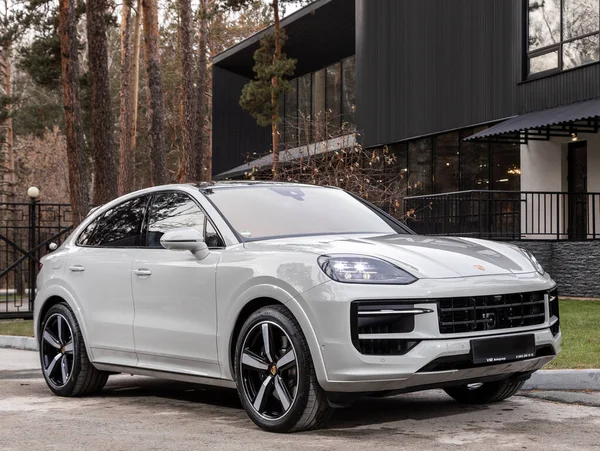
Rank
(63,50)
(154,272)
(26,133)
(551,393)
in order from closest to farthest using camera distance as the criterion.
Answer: (154,272), (551,393), (63,50), (26,133)

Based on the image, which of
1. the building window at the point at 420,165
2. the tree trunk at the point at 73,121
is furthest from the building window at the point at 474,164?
the tree trunk at the point at 73,121

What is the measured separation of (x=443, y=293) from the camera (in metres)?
6.15

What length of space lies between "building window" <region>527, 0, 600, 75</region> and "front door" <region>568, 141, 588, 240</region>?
6.54ft

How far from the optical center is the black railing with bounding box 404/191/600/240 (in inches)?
869

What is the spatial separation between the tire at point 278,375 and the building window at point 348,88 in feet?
96.2

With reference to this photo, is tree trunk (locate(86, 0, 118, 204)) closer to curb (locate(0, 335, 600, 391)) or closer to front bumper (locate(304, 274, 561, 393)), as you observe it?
curb (locate(0, 335, 600, 391))

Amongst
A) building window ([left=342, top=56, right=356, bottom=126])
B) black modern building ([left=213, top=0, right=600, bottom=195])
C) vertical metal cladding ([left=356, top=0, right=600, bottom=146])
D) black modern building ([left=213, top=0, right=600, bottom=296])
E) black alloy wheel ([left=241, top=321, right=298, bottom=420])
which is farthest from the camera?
building window ([left=342, top=56, right=356, bottom=126])

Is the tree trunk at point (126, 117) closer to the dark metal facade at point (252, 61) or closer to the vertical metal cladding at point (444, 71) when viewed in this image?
the dark metal facade at point (252, 61)

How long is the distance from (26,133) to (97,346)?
5687 cm

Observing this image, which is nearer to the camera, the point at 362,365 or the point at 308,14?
the point at 362,365

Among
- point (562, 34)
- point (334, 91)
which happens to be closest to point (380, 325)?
point (562, 34)

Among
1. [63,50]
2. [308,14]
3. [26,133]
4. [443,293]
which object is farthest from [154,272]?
[26,133]

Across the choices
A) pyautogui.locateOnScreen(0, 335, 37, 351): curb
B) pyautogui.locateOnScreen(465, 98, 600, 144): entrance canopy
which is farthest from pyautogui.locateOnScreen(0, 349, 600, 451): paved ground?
pyautogui.locateOnScreen(465, 98, 600, 144): entrance canopy

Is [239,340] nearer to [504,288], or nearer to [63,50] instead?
[504,288]
